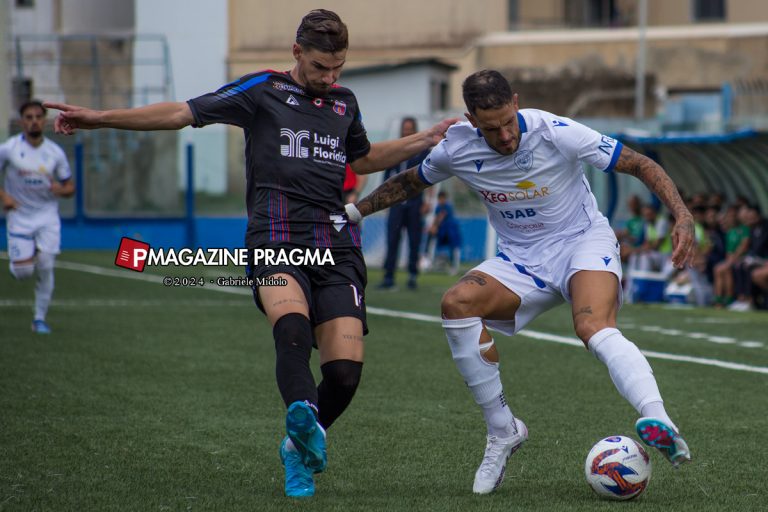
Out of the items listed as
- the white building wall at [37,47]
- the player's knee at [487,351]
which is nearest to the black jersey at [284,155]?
the player's knee at [487,351]

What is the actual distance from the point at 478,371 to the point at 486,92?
1.26 metres

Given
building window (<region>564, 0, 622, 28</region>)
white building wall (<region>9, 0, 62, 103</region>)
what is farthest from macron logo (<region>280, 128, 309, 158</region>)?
building window (<region>564, 0, 622, 28</region>)

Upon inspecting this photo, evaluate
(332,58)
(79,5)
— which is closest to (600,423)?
(332,58)

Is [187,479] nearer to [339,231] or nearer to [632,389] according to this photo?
[339,231]

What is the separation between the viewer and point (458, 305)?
5.64 metres

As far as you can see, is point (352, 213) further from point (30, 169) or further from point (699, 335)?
point (699, 335)

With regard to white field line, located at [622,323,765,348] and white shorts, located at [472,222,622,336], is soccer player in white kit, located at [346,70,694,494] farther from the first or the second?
white field line, located at [622,323,765,348]

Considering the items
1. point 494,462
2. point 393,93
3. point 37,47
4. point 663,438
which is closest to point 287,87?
point 494,462

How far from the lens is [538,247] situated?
5.85 meters

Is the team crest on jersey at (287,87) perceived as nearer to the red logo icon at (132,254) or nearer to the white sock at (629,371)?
the red logo icon at (132,254)

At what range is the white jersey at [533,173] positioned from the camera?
18.6ft

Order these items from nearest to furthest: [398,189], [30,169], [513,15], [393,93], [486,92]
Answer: [486,92] → [398,189] → [30,169] → [393,93] → [513,15]

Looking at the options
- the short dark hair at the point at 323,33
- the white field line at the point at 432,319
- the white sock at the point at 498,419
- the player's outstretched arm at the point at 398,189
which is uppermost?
the short dark hair at the point at 323,33

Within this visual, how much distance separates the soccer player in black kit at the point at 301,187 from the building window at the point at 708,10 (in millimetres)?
39836
